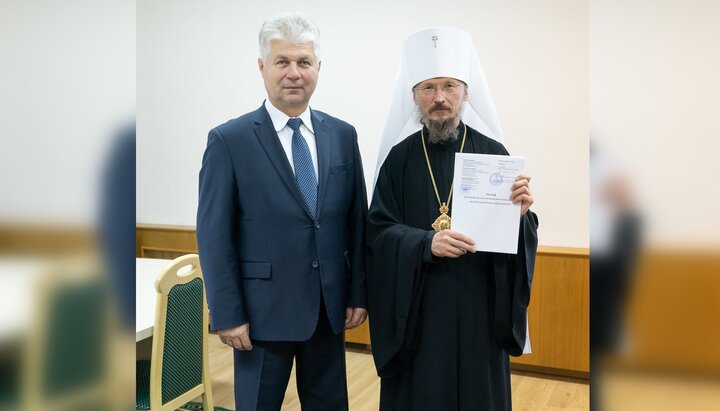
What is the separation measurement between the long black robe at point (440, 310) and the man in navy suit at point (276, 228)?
15 cm

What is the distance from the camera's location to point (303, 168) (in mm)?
1837

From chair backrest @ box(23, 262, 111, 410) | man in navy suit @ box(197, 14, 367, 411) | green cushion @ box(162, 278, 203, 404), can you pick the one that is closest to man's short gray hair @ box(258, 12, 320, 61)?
man in navy suit @ box(197, 14, 367, 411)

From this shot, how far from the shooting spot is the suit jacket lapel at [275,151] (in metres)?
1.78

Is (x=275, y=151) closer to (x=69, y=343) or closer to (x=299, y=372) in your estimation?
(x=299, y=372)

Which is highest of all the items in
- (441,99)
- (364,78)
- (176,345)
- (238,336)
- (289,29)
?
(364,78)

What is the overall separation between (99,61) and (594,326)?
372 millimetres

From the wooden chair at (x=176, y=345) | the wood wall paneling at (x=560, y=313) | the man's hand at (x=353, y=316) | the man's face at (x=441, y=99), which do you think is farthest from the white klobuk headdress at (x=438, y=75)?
the wood wall paneling at (x=560, y=313)

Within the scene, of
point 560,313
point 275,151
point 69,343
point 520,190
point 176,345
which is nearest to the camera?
point 69,343

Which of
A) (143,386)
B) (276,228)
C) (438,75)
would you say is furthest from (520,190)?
(143,386)

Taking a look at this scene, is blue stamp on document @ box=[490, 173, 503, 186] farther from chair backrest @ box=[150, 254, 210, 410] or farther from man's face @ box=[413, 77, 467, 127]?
chair backrest @ box=[150, 254, 210, 410]

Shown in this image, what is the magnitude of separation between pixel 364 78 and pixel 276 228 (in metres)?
3.27

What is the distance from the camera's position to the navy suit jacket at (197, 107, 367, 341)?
1.75 metres

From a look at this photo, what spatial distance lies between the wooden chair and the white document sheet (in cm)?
126

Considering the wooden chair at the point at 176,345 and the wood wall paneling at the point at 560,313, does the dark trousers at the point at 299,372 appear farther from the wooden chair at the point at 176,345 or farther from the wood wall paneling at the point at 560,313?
the wood wall paneling at the point at 560,313
